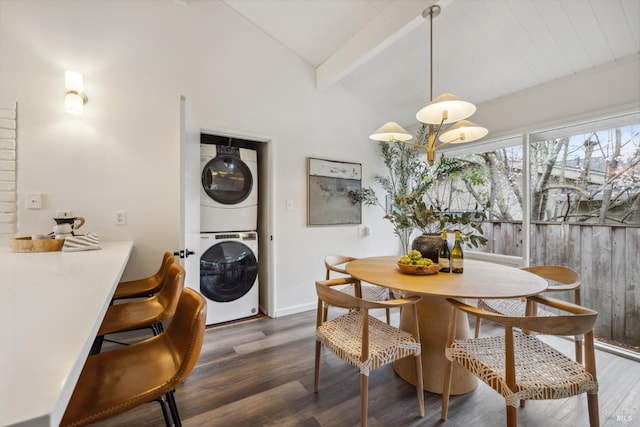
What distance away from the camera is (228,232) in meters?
2.74

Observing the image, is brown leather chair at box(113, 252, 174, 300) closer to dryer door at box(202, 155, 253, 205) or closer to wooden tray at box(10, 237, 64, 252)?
wooden tray at box(10, 237, 64, 252)

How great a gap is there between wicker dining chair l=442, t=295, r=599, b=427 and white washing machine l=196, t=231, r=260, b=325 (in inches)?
81.5

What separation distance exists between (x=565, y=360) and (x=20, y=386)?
187cm

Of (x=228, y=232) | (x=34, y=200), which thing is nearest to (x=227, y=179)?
(x=228, y=232)

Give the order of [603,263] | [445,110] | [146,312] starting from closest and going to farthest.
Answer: [146,312] → [445,110] → [603,263]

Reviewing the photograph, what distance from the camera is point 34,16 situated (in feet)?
6.33

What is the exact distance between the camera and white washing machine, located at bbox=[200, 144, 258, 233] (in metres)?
2.62

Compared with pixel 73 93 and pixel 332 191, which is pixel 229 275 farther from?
pixel 73 93

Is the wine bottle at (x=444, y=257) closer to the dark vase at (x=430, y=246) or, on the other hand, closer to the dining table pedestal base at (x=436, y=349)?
the dark vase at (x=430, y=246)

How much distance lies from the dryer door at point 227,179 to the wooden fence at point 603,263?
3.00m

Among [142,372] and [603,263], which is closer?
[142,372]

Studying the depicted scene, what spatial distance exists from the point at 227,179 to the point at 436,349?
2339mm

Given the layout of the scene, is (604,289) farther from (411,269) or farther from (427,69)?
(427,69)

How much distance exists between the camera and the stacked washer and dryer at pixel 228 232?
2623mm
